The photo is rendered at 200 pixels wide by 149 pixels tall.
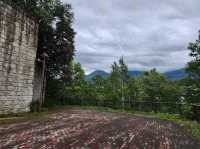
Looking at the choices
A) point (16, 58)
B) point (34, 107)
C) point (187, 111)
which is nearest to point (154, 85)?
point (187, 111)

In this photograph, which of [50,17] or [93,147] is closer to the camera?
[93,147]

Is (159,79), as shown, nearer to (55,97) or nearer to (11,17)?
(55,97)

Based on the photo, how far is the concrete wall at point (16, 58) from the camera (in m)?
13.4

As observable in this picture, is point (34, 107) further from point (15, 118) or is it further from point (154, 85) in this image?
point (154, 85)

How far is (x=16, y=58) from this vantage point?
14539 mm

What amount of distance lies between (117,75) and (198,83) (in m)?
34.7

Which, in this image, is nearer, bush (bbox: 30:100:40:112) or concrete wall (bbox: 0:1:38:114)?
concrete wall (bbox: 0:1:38:114)

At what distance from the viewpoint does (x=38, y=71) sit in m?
19.7

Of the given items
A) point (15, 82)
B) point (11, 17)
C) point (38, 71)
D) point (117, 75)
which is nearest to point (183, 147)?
point (15, 82)

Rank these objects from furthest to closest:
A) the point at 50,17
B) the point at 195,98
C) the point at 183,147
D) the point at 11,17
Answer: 1. the point at 50,17
2. the point at 195,98
3. the point at 11,17
4. the point at 183,147

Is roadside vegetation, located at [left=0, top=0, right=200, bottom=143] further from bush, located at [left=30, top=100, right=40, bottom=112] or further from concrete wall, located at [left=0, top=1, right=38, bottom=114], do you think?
concrete wall, located at [left=0, top=1, right=38, bottom=114]

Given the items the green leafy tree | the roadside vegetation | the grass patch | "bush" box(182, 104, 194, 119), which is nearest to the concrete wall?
the grass patch

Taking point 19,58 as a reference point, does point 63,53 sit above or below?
above

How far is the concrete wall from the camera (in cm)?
1345
